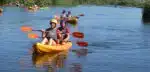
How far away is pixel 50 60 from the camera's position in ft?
64.2

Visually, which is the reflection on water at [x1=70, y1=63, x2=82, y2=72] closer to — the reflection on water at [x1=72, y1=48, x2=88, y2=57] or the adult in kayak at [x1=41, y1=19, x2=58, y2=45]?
the adult in kayak at [x1=41, y1=19, x2=58, y2=45]

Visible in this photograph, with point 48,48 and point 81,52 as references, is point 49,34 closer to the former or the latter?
point 48,48

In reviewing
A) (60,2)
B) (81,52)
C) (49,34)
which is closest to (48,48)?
(49,34)

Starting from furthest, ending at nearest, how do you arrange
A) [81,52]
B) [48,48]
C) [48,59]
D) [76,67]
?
[81,52]
[48,48]
[48,59]
[76,67]

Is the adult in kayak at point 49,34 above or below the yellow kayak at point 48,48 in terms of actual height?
above

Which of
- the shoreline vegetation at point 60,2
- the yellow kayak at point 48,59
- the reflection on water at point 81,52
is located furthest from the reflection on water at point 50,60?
the shoreline vegetation at point 60,2

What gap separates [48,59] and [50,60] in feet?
1.00

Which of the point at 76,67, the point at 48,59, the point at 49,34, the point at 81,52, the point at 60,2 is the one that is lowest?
the point at 60,2

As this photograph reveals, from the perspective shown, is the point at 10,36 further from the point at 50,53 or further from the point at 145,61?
the point at 145,61

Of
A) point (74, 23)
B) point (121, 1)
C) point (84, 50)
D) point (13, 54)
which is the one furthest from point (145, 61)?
point (121, 1)

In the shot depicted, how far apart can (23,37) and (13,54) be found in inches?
318

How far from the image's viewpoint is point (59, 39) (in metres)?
22.5

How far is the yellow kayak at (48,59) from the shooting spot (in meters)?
18.7

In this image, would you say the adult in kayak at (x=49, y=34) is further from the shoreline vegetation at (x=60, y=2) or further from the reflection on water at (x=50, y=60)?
the shoreline vegetation at (x=60, y=2)
